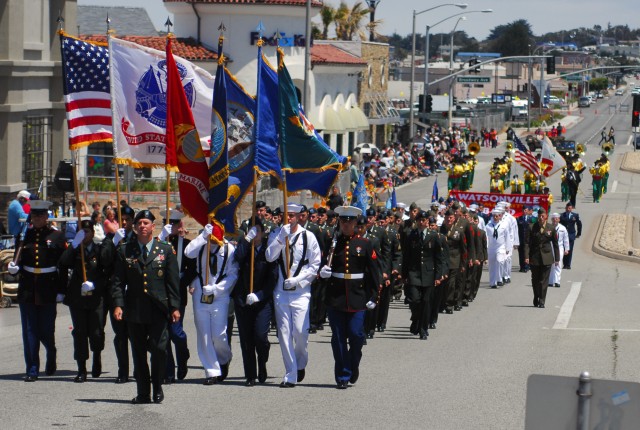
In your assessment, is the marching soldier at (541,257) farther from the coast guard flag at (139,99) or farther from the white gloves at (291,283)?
the white gloves at (291,283)

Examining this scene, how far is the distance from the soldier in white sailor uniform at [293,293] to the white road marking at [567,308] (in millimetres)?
6714

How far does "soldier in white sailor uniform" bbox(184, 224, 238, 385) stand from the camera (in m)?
12.9

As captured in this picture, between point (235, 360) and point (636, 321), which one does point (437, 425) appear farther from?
point (636, 321)

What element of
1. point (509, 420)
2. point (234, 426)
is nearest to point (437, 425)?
point (509, 420)

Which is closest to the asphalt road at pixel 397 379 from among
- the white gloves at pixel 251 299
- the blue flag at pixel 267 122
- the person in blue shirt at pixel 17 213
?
the white gloves at pixel 251 299

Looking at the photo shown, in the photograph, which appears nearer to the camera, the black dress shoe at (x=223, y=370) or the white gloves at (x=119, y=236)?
the white gloves at (x=119, y=236)

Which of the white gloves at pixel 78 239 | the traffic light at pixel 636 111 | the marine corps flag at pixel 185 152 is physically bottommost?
the white gloves at pixel 78 239

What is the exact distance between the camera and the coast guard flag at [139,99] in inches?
571

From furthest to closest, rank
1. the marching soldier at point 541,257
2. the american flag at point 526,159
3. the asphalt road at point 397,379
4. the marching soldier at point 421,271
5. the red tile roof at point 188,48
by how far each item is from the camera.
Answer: the red tile roof at point 188,48
the american flag at point 526,159
the marching soldier at point 541,257
the marching soldier at point 421,271
the asphalt road at point 397,379

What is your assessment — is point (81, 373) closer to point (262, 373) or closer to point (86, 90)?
point (262, 373)

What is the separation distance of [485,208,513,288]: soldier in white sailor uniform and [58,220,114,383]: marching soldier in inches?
543

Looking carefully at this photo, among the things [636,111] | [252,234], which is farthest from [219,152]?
[636,111]

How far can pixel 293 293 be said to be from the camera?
13.0 m

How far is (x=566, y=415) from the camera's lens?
564 centimetres
